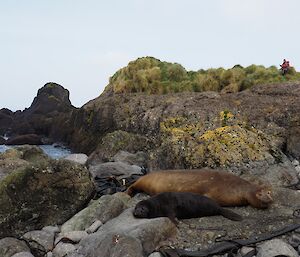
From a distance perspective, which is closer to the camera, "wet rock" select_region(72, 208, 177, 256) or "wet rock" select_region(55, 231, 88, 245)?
"wet rock" select_region(72, 208, 177, 256)

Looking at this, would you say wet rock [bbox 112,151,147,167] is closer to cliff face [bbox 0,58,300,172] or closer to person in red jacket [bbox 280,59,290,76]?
cliff face [bbox 0,58,300,172]

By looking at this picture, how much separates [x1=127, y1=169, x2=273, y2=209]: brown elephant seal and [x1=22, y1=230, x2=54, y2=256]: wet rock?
6.94ft

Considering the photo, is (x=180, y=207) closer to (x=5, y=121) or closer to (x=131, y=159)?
(x=131, y=159)

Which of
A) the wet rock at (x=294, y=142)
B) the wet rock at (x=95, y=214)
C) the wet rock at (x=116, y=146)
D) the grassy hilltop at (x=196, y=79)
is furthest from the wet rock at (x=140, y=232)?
the grassy hilltop at (x=196, y=79)

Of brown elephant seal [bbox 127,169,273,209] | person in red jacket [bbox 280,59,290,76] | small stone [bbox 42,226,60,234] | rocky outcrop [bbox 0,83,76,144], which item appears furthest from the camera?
rocky outcrop [bbox 0,83,76,144]

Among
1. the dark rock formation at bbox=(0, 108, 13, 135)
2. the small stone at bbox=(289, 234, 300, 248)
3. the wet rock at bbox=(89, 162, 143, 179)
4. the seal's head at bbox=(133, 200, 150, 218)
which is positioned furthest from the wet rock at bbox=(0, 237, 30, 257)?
the dark rock formation at bbox=(0, 108, 13, 135)

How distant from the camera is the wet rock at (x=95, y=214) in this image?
7363mm

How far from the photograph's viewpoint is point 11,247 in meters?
6.82

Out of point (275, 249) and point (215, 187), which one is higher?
point (215, 187)

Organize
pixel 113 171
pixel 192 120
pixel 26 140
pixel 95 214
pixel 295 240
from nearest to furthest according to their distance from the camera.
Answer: pixel 295 240
pixel 95 214
pixel 113 171
pixel 192 120
pixel 26 140

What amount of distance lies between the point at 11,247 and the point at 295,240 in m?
4.17

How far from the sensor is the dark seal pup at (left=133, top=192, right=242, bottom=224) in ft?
22.4

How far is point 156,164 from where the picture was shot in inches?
445

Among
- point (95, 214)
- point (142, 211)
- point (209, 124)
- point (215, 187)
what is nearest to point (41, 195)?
point (95, 214)
